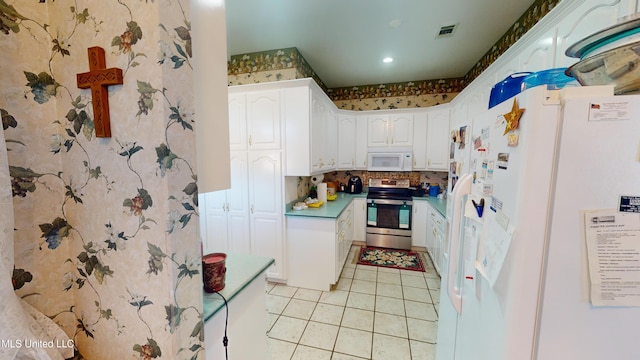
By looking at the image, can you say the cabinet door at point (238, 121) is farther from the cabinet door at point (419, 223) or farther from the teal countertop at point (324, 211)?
the cabinet door at point (419, 223)

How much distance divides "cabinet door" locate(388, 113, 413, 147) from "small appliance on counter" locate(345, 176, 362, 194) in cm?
92

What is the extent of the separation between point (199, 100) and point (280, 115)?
189cm

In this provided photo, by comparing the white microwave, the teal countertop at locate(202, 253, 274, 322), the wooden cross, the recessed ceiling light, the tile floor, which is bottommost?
the tile floor

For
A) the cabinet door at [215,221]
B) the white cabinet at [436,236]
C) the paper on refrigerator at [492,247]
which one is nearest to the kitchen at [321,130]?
the paper on refrigerator at [492,247]

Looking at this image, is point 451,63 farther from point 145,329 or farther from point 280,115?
point 145,329

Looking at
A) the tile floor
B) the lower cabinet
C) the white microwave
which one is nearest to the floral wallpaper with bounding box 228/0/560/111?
the white microwave

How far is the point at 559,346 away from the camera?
0.65m

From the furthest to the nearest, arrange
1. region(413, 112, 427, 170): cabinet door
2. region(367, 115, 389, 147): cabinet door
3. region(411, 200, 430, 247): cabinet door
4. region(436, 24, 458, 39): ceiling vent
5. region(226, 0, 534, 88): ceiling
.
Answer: region(367, 115, 389, 147): cabinet door
region(413, 112, 427, 170): cabinet door
region(411, 200, 430, 247): cabinet door
region(436, 24, 458, 39): ceiling vent
region(226, 0, 534, 88): ceiling

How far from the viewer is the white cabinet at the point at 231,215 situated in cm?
286

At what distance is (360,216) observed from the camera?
407 centimetres

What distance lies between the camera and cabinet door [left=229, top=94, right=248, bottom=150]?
280 centimetres

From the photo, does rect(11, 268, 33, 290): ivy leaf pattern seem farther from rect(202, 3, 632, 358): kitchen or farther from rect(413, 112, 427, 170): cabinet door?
rect(413, 112, 427, 170): cabinet door

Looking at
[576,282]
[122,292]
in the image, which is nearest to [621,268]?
[576,282]

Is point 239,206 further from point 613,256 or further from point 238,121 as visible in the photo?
point 613,256
